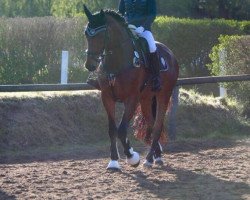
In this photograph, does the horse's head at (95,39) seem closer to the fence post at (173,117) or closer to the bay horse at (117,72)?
the bay horse at (117,72)

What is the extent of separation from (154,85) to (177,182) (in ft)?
6.21

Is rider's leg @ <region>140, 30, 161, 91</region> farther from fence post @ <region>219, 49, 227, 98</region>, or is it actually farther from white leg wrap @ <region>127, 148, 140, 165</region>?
fence post @ <region>219, 49, 227, 98</region>

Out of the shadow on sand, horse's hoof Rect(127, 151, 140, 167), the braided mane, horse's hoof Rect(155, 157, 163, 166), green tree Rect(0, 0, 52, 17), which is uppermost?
green tree Rect(0, 0, 52, 17)

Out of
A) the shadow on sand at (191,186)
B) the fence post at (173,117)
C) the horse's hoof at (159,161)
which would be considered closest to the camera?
the shadow on sand at (191,186)

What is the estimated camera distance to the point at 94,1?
92.8ft

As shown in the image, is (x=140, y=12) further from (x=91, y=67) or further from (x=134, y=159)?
(x=134, y=159)

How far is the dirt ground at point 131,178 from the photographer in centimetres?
798

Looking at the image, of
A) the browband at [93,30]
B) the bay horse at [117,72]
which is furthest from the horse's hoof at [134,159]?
the browband at [93,30]

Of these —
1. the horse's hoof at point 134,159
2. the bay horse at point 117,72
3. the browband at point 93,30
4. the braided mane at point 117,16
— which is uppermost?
the braided mane at point 117,16

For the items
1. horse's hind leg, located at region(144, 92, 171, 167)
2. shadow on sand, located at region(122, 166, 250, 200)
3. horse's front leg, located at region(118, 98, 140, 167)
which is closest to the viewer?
shadow on sand, located at region(122, 166, 250, 200)

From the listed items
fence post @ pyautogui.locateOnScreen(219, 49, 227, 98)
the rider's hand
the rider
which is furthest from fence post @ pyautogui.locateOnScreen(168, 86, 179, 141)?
fence post @ pyautogui.locateOnScreen(219, 49, 227, 98)

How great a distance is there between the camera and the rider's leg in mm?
10172

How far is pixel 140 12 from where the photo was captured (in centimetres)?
1018

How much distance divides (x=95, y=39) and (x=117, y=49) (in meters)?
0.55
